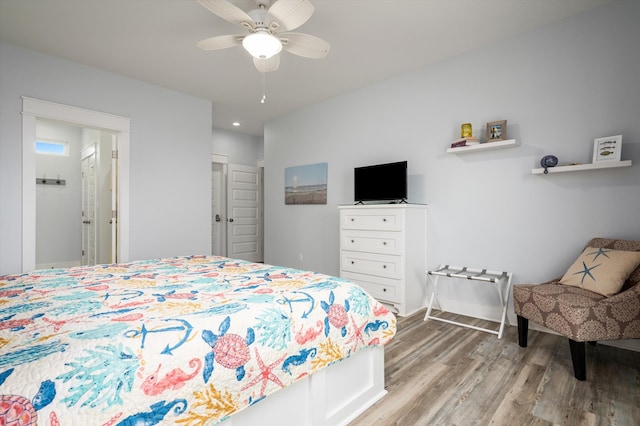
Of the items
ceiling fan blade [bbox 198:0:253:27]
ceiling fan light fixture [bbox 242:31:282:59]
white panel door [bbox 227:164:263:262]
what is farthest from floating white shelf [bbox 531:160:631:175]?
white panel door [bbox 227:164:263:262]

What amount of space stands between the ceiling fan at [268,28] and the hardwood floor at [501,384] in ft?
7.94

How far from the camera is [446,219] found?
3.47m

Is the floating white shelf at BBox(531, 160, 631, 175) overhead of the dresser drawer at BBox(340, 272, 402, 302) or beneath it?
overhead

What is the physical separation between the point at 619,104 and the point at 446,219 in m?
A: 1.65

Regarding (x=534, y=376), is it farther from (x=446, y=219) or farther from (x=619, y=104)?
(x=619, y=104)

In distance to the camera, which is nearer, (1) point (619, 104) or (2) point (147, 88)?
(1) point (619, 104)

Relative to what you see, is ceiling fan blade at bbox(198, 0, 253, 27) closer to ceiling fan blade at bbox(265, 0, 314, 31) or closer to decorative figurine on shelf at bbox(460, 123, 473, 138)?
ceiling fan blade at bbox(265, 0, 314, 31)

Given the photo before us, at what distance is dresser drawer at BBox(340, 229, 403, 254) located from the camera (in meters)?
3.35

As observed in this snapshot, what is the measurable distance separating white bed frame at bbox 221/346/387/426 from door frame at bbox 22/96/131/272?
3239mm

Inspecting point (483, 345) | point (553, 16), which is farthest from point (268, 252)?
point (553, 16)

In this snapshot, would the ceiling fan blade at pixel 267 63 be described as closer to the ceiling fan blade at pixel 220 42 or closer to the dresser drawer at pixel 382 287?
the ceiling fan blade at pixel 220 42

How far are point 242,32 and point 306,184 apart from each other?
241 centimetres

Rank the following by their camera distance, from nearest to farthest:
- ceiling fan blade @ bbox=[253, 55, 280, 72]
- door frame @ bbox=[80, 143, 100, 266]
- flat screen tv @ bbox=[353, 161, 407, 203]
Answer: ceiling fan blade @ bbox=[253, 55, 280, 72] < flat screen tv @ bbox=[353, 161, 407, 203] < door frame @ bbox=[80, 143, 100, 266]

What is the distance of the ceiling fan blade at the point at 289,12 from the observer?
2.02 metres
